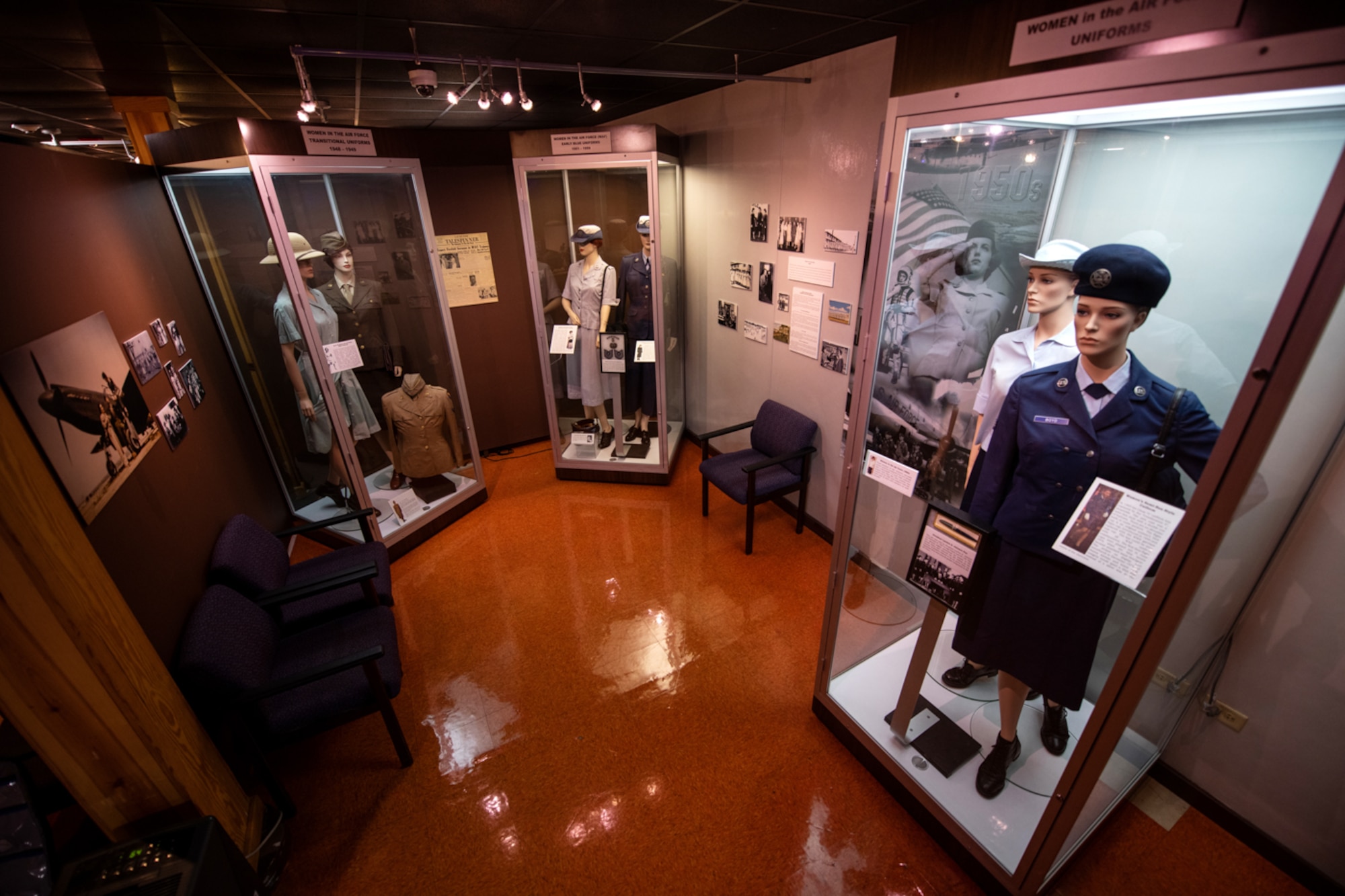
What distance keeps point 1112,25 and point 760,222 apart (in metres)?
2.83

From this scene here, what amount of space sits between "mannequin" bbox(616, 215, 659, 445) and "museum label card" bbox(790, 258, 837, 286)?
1.03 m

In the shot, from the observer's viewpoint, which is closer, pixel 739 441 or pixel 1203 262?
pixel 1203 262

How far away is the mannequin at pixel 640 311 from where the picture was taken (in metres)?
4.08

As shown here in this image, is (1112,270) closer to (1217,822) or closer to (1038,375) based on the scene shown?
(1038,375)

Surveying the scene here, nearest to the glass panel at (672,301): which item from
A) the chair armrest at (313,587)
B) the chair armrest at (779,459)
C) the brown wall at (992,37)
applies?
the chair armrest at (779,459)

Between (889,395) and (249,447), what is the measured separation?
12.0 ft

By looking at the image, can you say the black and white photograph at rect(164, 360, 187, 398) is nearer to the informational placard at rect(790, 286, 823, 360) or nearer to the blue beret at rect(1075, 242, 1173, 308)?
the informational placard at rect(790, 286, 823, 360)

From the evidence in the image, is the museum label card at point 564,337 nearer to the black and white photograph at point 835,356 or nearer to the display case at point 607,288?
the display case at point 607,288

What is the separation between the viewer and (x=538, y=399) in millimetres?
5379

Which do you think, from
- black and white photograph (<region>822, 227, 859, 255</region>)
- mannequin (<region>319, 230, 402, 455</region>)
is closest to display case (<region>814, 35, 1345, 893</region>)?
black and white photograph (<region>822, 227, 859, 255</region>)

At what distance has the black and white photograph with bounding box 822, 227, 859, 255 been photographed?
10.0ft

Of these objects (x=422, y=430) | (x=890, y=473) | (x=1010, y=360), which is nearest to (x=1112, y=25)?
(x=1010, y=360)

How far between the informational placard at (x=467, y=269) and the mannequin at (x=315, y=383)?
118 centimetres

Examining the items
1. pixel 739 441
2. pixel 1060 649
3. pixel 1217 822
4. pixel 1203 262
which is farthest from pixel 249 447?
pixel 1217 822
